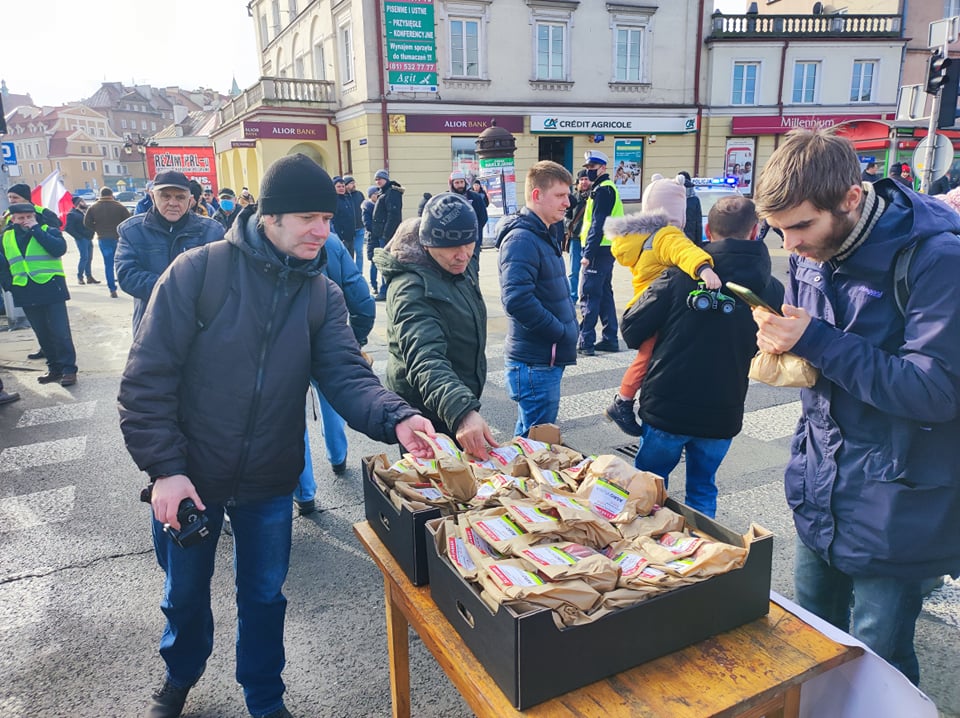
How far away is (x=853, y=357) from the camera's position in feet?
5.71

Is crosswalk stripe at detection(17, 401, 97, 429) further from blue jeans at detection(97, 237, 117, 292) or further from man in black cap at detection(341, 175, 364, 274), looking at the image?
blue jeans at detection(97, 237, 117, 292)

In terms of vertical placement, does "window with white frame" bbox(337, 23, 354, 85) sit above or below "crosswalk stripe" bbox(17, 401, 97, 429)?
above

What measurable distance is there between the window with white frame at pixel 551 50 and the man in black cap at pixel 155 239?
814 inches

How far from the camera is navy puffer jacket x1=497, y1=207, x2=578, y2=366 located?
3693 millimetres

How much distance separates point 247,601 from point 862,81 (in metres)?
30.5

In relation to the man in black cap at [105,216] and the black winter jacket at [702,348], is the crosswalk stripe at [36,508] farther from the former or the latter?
the man in black cap at [105,216]

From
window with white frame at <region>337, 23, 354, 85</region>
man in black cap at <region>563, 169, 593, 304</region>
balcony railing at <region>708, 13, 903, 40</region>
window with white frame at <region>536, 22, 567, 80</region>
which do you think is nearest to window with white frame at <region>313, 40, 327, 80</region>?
window with white frame at <region>337, 23, 354, 85</region>

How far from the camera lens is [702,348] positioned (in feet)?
10.0

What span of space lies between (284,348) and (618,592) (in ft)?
4.56

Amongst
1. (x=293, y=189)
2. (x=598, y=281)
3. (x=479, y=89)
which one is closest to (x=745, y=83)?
(x=479, y=89)

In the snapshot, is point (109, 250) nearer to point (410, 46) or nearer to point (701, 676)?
point (410, 46)

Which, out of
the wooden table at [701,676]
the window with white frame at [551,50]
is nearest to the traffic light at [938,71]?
the wooden table at [701,676]

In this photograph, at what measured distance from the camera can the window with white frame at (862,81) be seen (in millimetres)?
25594

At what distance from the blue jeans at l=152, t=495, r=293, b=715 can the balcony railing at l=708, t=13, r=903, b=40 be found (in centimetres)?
2647
